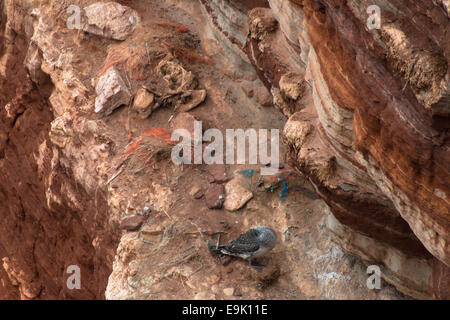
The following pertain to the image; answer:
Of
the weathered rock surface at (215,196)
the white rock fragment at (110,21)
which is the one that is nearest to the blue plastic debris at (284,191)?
the weathered rock surface at (215,196)

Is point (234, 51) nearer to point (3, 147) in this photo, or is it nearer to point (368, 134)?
point (368, 134)

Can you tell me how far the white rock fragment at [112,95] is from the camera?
22.9ft

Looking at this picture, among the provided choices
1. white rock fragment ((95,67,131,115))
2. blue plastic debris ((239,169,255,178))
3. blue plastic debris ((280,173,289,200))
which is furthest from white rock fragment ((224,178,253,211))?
white rock fragment ((95,67,131,115))

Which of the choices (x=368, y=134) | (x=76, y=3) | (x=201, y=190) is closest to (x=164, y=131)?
(x=201, y=190)

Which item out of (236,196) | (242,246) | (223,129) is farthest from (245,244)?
(223,129)

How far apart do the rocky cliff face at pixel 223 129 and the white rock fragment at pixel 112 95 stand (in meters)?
0.02

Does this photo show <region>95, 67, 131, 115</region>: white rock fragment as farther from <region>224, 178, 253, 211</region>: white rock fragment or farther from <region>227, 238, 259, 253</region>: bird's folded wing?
<region>227, 238, 259, 253</region>: bird's folded wing

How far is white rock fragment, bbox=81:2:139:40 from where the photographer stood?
7520 mm

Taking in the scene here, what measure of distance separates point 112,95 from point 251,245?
2540 millimetres

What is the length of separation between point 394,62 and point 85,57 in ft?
15.3

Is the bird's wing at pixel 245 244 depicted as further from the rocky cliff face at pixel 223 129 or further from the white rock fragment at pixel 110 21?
the white rock fragment at pixel 110 21

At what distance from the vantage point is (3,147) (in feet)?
31.2

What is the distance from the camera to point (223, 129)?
670 centimetres

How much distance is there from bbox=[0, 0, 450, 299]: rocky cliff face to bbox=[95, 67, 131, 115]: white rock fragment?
16 mm
